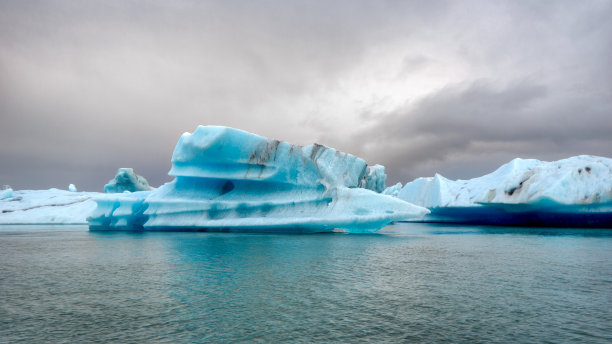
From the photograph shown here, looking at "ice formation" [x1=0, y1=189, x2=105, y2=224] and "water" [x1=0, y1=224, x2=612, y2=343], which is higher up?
"ice formation" [x1=0, y1=189, x2=105, y2=224]

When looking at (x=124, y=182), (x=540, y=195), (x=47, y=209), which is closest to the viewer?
(x=540, y=195)

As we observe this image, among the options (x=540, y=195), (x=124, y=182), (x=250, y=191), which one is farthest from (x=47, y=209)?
(x=540, y=195)

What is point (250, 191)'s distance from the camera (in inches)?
607

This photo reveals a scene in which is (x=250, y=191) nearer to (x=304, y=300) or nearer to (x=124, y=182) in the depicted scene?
(x=304, y=300)

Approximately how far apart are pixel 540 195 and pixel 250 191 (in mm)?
13785

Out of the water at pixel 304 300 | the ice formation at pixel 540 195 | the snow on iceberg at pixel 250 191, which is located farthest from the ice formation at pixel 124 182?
the ice formation at pixel 540 195

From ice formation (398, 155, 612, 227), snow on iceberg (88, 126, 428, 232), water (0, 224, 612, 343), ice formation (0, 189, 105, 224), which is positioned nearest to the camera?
water (0, 224, 612, 343)

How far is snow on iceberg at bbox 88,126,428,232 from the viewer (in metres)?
14.0

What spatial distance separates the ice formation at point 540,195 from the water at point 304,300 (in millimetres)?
13092

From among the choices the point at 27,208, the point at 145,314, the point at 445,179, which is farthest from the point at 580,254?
the point at 27,208

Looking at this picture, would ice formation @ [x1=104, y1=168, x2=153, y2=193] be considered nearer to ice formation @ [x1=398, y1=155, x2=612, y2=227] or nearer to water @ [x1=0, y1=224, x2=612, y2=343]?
water @ [x1=0, y1=224, x2=612, y2=343]

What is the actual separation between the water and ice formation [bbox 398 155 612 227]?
43.0 ft

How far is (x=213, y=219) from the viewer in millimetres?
14906

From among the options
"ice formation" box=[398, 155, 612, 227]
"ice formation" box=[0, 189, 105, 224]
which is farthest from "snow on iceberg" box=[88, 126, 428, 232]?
"ice formation" box=[0, 189, 105, 224]
